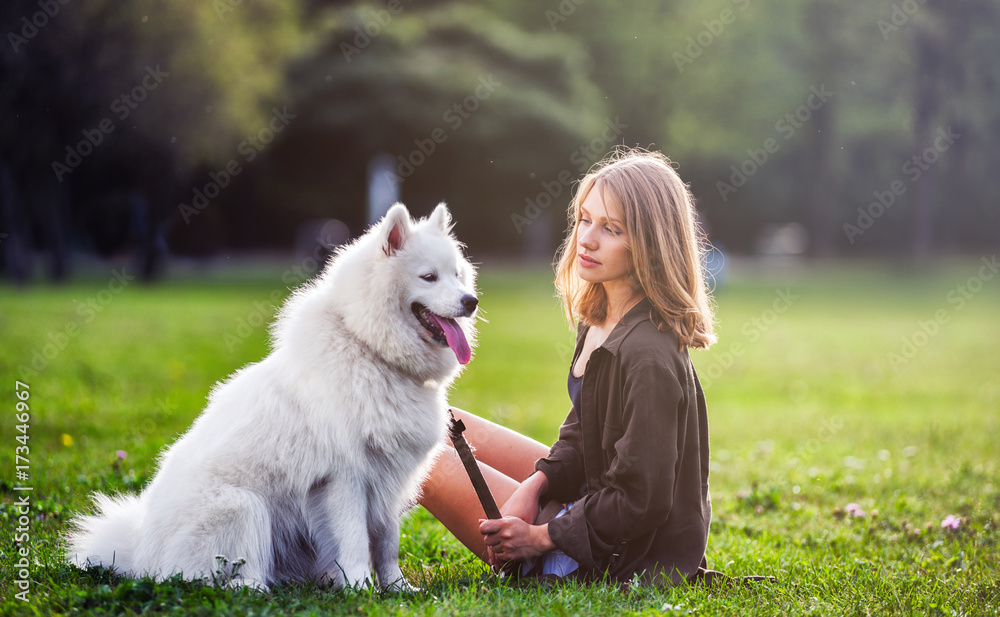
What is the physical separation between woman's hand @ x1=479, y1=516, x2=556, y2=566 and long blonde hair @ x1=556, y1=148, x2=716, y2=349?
930 millimetres

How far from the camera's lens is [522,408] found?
891 centimetres

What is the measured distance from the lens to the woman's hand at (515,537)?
10.6 feet

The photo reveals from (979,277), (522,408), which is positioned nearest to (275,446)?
(522,408)

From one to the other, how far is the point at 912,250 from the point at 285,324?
38401mm

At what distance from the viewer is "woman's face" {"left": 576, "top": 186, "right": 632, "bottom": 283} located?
3291 millimetres
